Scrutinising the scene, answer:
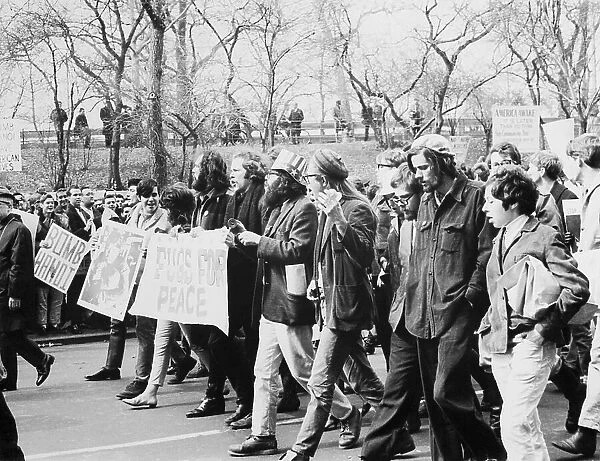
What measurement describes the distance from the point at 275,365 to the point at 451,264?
178cm

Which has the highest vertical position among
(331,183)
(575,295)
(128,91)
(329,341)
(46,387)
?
(128,91)

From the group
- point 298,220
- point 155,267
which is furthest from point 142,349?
point 298,220

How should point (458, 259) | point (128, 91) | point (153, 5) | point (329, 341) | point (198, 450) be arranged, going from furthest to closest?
point (128, 91) < point (153, 5) < point (198, 450) < point (329, 341) < point (458, 259)

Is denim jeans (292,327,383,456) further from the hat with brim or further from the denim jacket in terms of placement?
the hat with brim

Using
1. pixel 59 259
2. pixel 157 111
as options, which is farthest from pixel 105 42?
pixel 59 259

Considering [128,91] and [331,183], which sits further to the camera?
[128,91]

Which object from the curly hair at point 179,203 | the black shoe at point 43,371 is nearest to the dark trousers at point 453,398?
the curly hair at point 179,203

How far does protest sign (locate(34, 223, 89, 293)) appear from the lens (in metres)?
11.1

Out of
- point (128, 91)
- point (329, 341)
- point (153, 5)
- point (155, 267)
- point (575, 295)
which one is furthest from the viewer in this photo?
point (128, 91)

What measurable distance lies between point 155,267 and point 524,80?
82.0ft

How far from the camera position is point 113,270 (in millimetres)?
9812

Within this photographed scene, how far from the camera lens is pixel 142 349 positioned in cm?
921

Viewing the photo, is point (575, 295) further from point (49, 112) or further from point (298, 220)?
point (49, 112)

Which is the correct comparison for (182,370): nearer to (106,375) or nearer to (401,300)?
(106,375)
